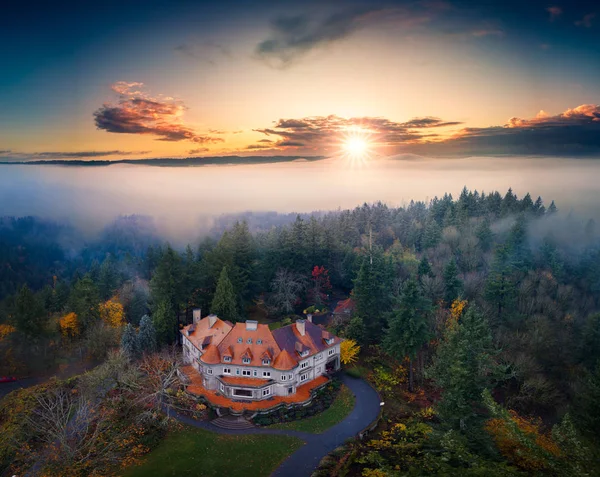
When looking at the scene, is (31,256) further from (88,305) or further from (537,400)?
(537,400)

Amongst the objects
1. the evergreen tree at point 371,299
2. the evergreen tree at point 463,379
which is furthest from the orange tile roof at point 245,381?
the evergreen tree at point 463,379

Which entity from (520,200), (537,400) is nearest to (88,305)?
(537,400)

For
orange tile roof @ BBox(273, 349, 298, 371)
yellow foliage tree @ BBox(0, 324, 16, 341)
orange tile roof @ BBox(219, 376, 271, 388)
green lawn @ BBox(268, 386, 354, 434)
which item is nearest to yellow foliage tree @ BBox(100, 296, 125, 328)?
yellow foliage tree @ BBox(0, 324, 16, 341)

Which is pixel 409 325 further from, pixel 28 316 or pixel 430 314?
pixel 28 316

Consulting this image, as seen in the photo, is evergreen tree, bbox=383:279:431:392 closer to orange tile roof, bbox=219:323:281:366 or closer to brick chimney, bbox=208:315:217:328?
orange tile roof, bbox=219:323:281:366

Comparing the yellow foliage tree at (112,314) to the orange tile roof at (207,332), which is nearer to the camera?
the orange tile roof at (207,332)

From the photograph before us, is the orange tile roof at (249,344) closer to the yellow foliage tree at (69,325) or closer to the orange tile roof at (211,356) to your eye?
the orange tile roof at (211,356)
